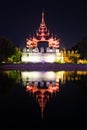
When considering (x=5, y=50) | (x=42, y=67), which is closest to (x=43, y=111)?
(x=42, y=67)

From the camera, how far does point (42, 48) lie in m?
37.9

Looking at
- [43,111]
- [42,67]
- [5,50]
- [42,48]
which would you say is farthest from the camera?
[42,48]

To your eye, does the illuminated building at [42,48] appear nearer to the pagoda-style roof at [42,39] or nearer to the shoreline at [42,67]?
the pagoda-style roof at [42,39]

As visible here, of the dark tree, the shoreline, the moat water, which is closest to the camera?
the moat water

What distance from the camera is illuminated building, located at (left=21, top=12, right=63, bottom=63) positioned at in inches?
1453

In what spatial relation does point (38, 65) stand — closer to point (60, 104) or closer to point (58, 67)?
point (58, 67)

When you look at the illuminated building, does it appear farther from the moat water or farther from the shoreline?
the moat water

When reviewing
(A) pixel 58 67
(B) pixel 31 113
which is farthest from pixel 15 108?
(A) pixel 58 67

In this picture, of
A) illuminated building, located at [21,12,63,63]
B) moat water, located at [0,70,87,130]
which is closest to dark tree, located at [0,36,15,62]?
illuminated building, located at [21,12,63,63]

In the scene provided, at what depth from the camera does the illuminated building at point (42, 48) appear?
121 ft

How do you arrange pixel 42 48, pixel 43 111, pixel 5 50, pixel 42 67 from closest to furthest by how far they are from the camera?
pixel 43 111 < pixel 42 67 < pixel 5 50 < pixel 42 48

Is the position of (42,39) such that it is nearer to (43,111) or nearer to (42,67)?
(42,67)

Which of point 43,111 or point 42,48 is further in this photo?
point 42,48

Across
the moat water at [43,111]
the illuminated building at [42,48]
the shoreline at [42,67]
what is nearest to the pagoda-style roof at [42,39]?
the illuminated building at [42,48]
